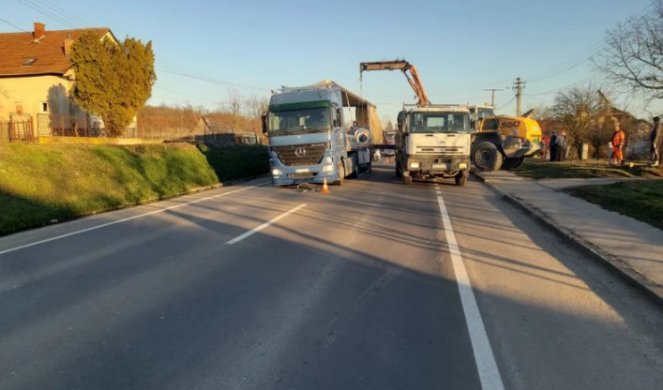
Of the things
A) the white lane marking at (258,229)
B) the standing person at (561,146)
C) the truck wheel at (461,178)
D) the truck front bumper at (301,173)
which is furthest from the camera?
the standing person at (561,146)

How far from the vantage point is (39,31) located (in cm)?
4519

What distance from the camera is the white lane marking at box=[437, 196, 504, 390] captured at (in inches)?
151

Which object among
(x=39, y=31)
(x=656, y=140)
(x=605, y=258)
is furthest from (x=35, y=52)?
(x=605, y=258)

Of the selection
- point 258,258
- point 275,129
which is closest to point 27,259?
point 258,258

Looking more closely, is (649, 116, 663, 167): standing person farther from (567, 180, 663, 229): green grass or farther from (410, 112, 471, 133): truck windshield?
(410, 112, 471, 133): truck windshield

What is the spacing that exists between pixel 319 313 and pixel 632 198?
10.3 m

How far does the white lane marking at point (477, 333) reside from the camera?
383 cm

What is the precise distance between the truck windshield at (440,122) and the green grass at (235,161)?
10726 millimetres

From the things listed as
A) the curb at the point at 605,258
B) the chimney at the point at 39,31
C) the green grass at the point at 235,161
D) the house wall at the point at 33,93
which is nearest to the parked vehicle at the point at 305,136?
the green grass at the point at 235,161

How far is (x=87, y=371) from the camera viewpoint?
4.00 meters

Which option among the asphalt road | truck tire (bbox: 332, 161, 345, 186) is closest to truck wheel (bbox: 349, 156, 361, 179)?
truck tire (bbox: 332, 161, 345, 186)

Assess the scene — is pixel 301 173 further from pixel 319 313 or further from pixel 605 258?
pixel 319 313

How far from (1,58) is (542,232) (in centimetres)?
4564

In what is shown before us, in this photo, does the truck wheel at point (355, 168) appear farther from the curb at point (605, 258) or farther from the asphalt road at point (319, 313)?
the asphalt road at point (319, 313)
